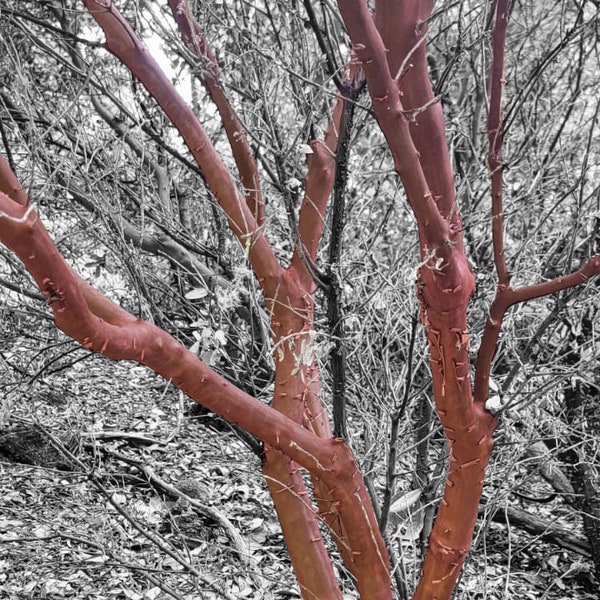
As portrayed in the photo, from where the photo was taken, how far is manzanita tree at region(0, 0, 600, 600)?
63.2 inches

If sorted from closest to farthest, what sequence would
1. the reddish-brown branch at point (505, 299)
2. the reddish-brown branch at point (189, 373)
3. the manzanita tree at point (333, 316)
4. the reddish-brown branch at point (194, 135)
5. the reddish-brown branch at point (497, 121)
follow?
the reddish-brown branch at point (189, 373) < the manzanita tree at point (333, 316) < the reddish-brown branch at point (497, 121) < the reddish-brown branch at point (505, 299) < the reddish-brown branch at point (194, 135)

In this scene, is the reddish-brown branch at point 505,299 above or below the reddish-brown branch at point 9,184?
above

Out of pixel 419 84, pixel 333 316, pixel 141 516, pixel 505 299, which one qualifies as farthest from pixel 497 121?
pixel 141 516

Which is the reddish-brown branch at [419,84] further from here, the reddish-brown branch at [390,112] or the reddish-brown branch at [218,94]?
the reddish-brown branch at [218,94]

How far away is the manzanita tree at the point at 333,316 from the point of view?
161 centimetres

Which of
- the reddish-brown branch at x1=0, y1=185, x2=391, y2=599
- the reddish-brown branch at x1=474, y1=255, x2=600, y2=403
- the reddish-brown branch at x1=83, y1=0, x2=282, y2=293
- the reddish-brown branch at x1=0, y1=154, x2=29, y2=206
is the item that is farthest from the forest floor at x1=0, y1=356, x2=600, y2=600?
the reddish-brown branch at x1=0, y1=154, x2=29, y2=206

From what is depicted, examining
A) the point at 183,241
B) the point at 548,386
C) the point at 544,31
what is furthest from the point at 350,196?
the point at 544,31

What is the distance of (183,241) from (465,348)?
8.03 feet

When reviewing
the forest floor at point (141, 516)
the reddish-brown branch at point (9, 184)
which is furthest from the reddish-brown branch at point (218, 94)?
the forest floor at point (141, 516)

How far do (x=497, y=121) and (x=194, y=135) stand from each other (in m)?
1.28

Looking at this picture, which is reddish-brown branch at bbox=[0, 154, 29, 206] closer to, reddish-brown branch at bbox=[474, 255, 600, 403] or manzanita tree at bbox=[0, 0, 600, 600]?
manzanita tree at bbox=[0, 0, 600, 600]

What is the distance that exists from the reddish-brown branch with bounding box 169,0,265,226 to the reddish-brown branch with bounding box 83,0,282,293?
0.10 meters

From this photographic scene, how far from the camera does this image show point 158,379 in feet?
23.4

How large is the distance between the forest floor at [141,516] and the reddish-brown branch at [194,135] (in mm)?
1273
